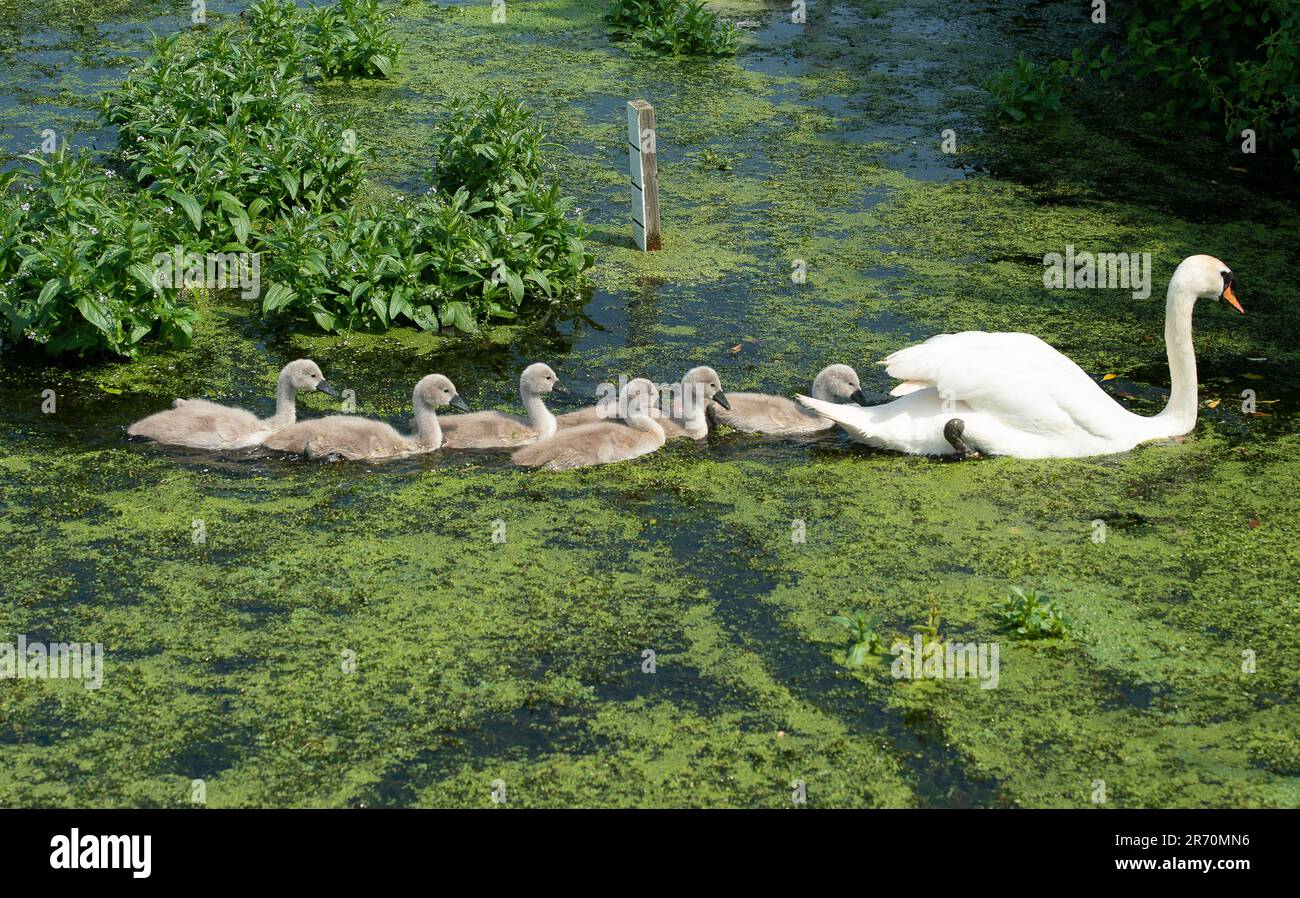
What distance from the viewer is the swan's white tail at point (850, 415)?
698 cm

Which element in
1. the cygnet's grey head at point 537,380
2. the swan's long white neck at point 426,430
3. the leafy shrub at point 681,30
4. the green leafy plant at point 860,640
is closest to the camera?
the green leafy plant at point 860,640

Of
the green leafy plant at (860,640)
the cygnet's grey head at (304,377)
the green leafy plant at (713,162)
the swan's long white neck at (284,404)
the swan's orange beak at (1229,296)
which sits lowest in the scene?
the green leafy plant at (860,640)

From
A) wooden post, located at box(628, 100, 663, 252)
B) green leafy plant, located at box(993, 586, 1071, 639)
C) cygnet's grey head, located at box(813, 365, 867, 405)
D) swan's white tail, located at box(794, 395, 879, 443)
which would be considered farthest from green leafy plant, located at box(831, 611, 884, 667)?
wooden post, located at box(628, 100, 663, 252)

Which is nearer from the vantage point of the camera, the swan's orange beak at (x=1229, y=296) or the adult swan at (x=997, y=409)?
the adult swan at (x=997, y=409)

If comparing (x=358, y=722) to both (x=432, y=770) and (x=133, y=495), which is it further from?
(x=133, y=495)

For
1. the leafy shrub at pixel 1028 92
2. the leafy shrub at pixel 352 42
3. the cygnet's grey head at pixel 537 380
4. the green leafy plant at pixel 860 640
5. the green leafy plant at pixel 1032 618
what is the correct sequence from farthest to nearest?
the leafy shrub at pixel 352 42, the leafy shrub at pixel 1028 92, the cygnet's grey head at pixel 537 380, the green leafy plant at pixel 1032 618, the green leafy plant at pixel 860 640

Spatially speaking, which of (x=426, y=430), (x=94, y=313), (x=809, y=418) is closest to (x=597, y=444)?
(x=426, y=430)

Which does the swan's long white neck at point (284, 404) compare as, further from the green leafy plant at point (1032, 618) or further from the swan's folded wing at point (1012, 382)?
the green leafy plant at point (1032, 618)

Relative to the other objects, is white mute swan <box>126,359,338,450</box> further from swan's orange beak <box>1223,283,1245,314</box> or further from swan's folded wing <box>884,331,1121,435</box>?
swan's orange beak <box>1223,283,1245,314</box>

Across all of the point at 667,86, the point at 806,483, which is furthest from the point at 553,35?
the point at 806,483

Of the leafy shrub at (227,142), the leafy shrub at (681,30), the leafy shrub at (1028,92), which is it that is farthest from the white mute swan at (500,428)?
the leafy shrub at (681,30)

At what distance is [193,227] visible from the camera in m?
8.99

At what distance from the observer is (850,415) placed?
7.05 meters

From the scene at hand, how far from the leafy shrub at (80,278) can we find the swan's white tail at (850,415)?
3429mm
